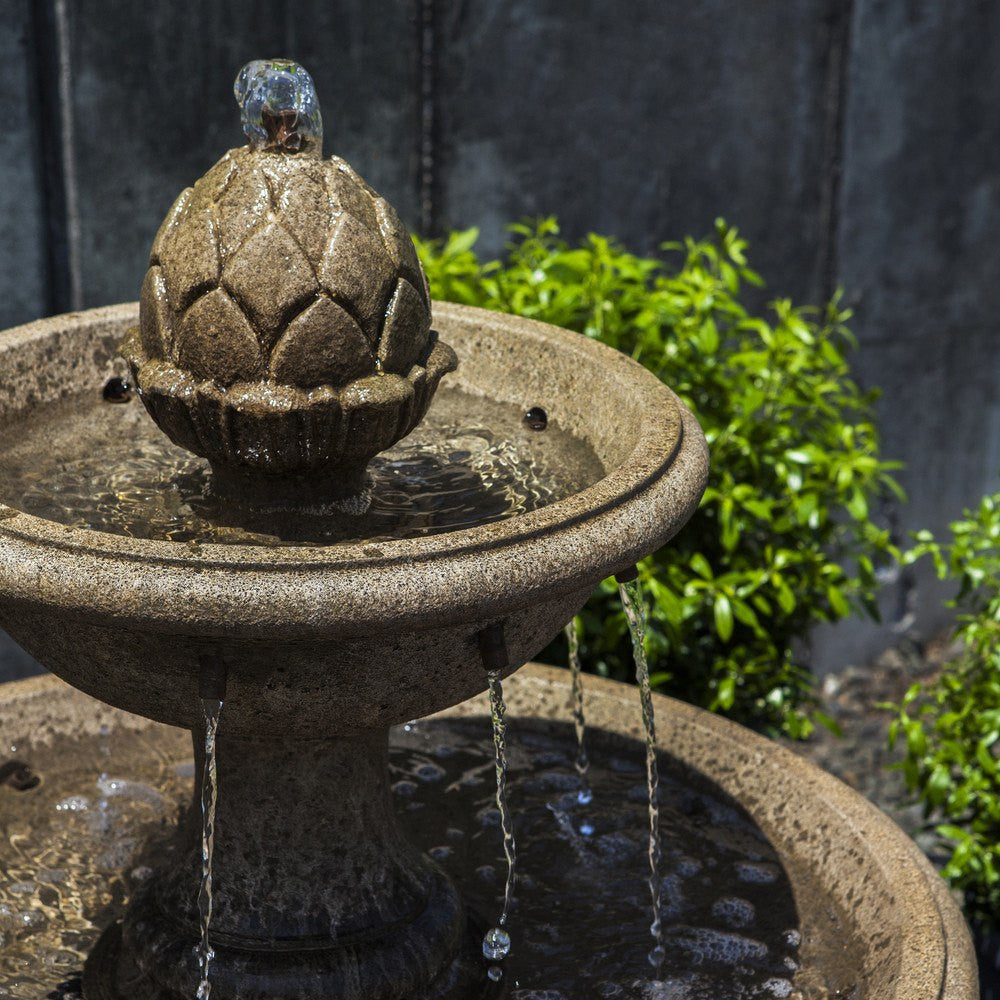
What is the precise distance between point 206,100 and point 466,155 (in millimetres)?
904

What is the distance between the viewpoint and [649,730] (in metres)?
3.15

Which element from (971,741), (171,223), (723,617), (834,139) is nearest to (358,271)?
(171,223)

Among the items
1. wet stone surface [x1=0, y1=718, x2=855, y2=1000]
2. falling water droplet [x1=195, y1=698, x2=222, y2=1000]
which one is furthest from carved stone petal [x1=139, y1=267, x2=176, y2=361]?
wet stone surface [x1=0, y1=718, x2=855, y2=1000]

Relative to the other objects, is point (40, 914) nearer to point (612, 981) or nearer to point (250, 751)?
point (250, 751)

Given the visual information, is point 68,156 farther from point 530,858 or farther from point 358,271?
point 530,858

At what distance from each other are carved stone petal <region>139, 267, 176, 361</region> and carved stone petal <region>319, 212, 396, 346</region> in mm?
285

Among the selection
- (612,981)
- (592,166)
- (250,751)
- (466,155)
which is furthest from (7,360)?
(592,166)

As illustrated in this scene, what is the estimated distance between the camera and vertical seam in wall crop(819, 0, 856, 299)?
5363mm

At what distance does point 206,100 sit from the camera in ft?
14.6

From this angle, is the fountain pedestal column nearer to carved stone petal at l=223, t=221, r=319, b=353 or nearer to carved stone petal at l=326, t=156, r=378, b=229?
carved stone petal at l=223, t=221, r=319, b=353

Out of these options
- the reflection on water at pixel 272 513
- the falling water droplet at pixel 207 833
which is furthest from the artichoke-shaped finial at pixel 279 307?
the falling water droplet at pixel 207 833

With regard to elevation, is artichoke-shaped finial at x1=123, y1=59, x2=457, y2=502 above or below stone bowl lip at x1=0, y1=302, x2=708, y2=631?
above

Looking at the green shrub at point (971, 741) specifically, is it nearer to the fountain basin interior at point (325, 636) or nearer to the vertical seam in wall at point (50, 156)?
the fountain basin interior at point (325, 636)

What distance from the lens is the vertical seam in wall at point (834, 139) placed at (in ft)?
17.6
